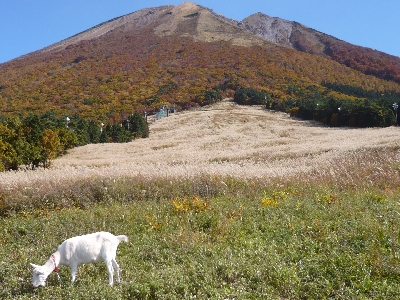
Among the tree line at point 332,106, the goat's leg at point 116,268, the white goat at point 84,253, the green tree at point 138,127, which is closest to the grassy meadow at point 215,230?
the goat's leg at point 116,268

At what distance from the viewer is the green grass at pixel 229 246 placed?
510 cm

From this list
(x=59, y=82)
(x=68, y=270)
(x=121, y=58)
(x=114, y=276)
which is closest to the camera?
(x=114, y=276)

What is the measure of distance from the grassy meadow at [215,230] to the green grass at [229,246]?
0.02 metres

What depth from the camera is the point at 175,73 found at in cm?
12469

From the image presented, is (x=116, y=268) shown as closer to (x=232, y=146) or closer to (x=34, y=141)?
(x=34, y=141)

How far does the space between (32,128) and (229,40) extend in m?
146

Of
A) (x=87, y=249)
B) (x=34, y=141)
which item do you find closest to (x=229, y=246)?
(x=87, y=249)

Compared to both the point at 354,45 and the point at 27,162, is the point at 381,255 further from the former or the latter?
the point at 354,45

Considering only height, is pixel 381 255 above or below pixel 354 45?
below

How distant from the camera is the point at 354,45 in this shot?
182 m

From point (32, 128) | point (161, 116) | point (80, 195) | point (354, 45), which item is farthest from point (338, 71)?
point (80, 195)

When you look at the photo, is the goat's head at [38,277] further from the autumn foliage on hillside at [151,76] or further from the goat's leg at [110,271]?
the autumn foliage on hillside at [151,76]

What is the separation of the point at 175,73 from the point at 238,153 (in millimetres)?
98314

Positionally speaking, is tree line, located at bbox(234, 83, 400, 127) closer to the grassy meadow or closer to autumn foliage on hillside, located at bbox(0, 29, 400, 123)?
autumn foliage on hillside, located at bbox(0, 29, 400, 123)
